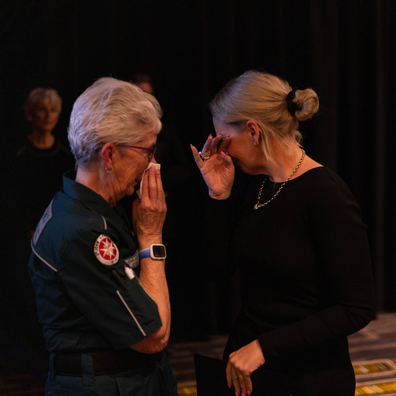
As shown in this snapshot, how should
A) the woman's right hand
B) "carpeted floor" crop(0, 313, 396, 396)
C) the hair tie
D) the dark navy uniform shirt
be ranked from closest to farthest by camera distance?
the dark navy uniform shirt, the hair tie, the woman's right hand, "carpeted floor" crop(0, 313, 396, 396)

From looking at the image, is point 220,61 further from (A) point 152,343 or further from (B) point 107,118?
(A) point 152,343

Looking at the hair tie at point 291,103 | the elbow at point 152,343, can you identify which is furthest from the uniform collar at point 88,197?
the hair tie at point 291,103

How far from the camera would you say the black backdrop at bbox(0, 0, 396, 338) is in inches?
87.8

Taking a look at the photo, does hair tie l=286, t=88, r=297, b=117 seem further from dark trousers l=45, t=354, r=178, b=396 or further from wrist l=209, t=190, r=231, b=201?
dark trousers l=45, t=354, r=178, b=396

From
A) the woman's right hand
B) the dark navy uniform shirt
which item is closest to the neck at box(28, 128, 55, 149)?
the woman's right hand

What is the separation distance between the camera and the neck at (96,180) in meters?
1.14

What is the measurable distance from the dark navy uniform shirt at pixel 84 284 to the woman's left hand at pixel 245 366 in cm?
28

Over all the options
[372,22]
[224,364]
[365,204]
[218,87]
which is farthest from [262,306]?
[372,22]

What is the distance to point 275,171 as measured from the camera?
1.38m

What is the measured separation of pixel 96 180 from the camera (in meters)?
1.15

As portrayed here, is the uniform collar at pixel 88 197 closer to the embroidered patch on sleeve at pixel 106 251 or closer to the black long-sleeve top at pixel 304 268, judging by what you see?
the embroidered patch on sleeve at pixel 106 251

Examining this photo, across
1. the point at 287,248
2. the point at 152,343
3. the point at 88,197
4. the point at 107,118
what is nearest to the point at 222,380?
the point at 152,343

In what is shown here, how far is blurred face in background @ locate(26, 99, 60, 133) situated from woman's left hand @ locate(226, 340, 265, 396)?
62.3 inches

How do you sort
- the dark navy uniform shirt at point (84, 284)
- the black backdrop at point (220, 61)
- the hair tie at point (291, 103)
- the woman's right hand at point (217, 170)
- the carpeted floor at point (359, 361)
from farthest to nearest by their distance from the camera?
the carpeted floor at point (359, 361) < the black backdrop at point (220, 61) < the woman's right hand at point (217, 170) < the hair tie at point (291, 103) < the dark navy uniform shirt at point (84, 284)
